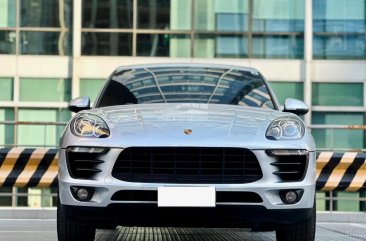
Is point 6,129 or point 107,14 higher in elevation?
point 107,14

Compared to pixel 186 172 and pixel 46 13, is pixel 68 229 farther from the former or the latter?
pixel 46 13

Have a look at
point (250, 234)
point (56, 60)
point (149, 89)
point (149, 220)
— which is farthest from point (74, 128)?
point (56, 60)

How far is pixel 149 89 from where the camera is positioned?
19.9 ft

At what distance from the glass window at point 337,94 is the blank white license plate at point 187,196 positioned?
14942 mm

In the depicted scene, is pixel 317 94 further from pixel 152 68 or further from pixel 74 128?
pixel 74 128

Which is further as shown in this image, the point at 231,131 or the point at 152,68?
the point at 152,68

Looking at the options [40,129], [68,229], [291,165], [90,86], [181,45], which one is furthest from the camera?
[181,45]

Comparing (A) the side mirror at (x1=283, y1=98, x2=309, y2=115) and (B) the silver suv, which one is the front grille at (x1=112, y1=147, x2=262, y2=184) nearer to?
(B) the silver suv

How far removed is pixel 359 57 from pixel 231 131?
591 inches

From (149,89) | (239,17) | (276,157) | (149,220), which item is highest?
(239,17)

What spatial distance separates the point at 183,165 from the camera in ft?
Result: 15.2

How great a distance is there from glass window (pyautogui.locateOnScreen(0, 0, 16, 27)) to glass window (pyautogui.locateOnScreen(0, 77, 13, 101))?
155cm

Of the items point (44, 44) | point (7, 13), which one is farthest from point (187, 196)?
point (7, 13)

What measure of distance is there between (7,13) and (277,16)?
24.3ft
